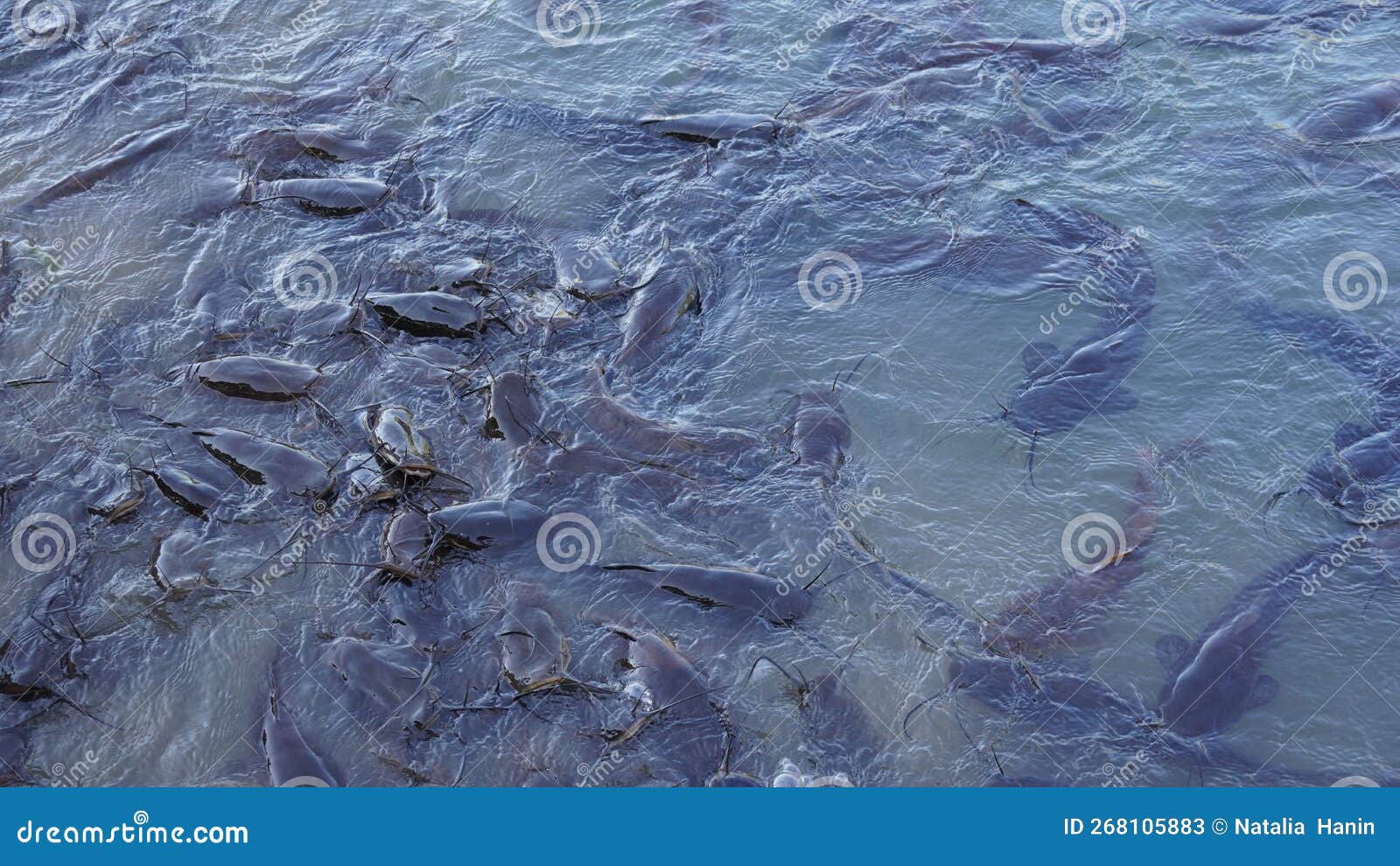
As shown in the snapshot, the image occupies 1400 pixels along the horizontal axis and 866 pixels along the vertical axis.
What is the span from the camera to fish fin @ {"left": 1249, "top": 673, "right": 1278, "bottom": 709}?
6.13 metres

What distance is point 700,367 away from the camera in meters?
8.06

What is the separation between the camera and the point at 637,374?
26.0ft

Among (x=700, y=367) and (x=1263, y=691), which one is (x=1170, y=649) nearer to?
(x=1263, y=691)

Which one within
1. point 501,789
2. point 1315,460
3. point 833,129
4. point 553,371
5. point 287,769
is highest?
point 833,129

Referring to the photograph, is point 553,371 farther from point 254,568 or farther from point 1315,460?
point 1315,460

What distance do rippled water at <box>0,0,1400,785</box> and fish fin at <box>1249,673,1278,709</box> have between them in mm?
27

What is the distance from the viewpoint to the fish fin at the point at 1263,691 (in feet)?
20.1

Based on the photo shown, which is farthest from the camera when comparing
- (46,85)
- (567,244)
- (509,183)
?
(46,85)

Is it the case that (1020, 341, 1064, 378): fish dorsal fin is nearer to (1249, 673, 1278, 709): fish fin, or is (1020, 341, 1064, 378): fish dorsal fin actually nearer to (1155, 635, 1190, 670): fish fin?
(1155, 635, 1190, 670): fish fin

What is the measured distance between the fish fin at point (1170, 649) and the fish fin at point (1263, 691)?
0.41 meters

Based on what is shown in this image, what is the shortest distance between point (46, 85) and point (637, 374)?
7607 millimetres

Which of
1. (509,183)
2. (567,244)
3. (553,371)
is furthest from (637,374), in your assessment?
(509,183)

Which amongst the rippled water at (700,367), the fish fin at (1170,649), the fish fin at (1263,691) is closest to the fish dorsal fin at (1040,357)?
the rippled water at (700,367)

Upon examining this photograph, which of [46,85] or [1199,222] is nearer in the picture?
[1199,222]
